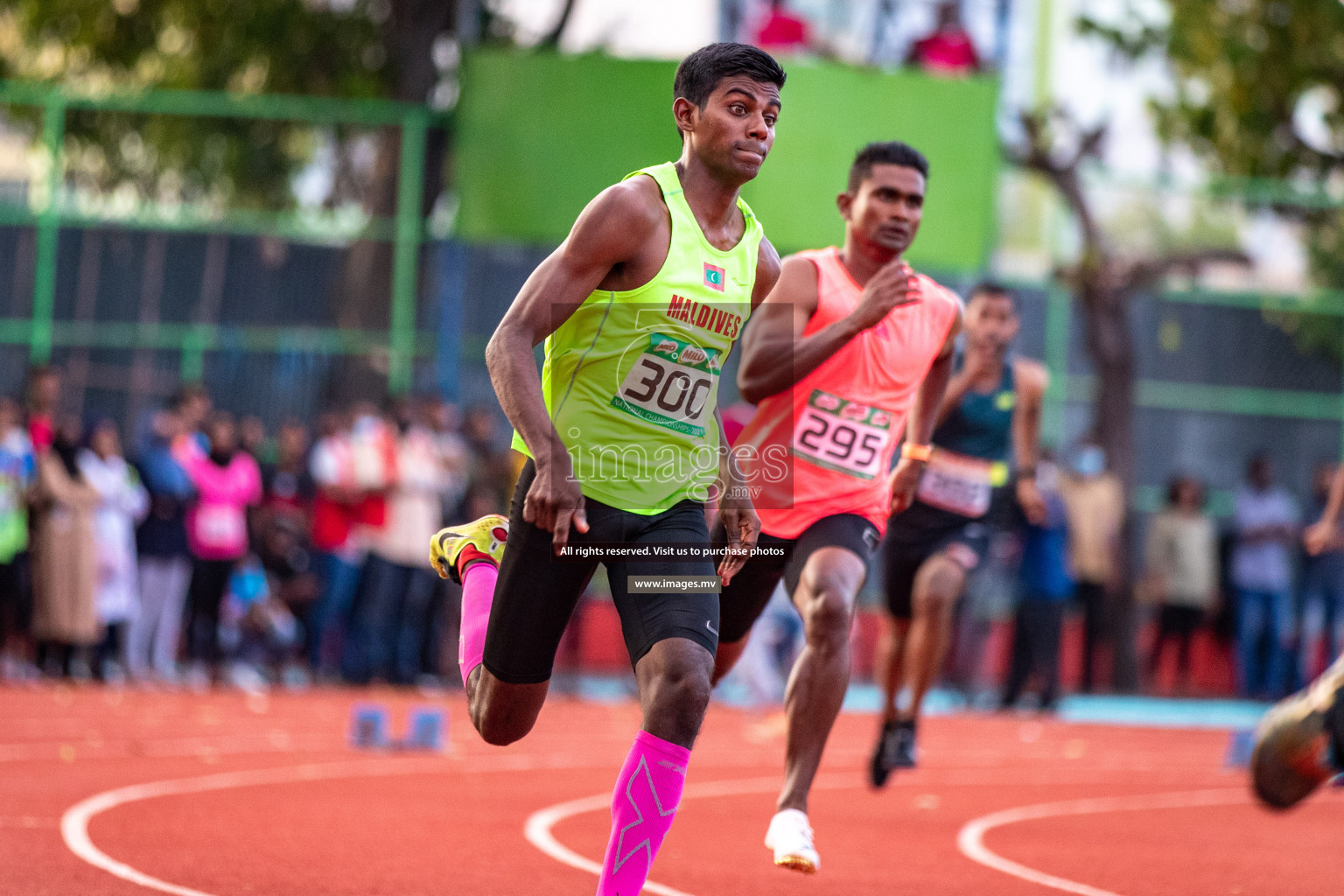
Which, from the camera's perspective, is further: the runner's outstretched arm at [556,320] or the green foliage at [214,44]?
the green foliage at [214,44]

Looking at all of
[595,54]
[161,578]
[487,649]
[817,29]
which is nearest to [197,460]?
[161,578]

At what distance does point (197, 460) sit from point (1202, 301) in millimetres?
10971

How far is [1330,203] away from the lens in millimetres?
19766

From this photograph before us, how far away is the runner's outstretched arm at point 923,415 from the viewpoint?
24.0 feet

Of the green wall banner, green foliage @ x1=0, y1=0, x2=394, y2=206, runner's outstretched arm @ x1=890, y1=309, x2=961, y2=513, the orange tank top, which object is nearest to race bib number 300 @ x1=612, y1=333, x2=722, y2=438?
the orange tank top

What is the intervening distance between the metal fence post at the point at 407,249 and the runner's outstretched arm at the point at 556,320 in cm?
1220

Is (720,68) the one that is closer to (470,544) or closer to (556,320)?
(556,320)

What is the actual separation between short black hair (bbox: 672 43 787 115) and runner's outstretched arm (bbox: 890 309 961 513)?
238 cm

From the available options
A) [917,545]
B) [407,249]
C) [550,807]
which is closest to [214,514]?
[407,249]

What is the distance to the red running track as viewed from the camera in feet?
21.2

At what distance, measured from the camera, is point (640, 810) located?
15.4ft

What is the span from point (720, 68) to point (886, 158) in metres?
2.11

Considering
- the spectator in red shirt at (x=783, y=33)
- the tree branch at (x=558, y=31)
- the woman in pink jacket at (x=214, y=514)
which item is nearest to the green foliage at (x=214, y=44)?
the tree branch at (x=558, y=31)

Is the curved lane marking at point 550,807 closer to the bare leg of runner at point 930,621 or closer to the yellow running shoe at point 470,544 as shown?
the bare leg of runner at point 930,621
